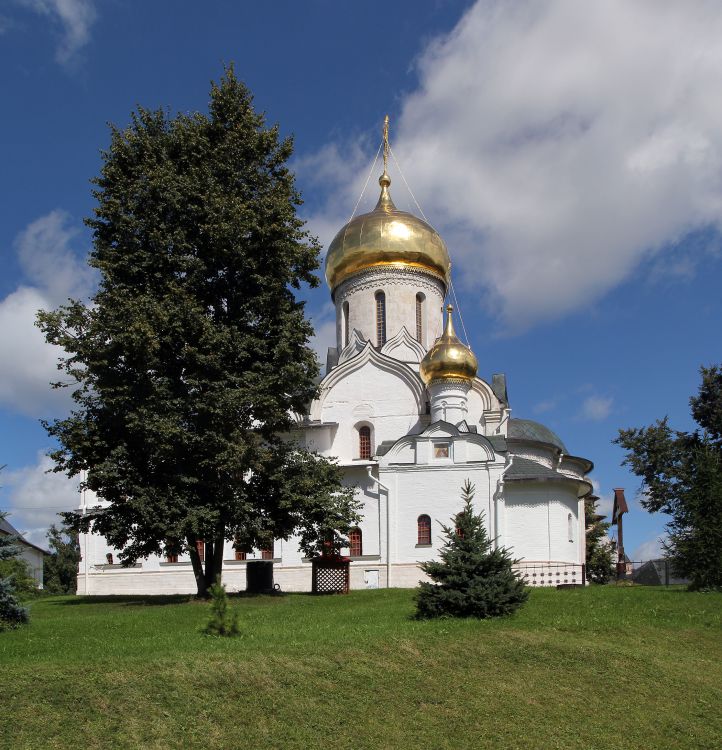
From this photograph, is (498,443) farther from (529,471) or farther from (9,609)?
(9,609)

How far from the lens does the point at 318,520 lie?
18.4 m

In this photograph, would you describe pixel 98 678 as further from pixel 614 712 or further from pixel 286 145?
pixel 286 145

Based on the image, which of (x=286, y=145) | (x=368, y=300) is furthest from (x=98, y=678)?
(x=368, y=300)

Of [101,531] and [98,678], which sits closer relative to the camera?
[98,678]

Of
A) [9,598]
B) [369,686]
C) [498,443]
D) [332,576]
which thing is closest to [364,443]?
[498,443]

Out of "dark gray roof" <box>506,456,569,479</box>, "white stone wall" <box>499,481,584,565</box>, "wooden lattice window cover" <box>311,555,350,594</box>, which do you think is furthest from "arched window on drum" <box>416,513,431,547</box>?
"wooden lattice window cover" <box>311,555,350,594</box>

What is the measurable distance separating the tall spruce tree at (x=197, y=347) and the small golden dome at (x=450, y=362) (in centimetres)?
794

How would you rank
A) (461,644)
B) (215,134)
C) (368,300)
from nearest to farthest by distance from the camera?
(461,644) < (215,134) < (368,300)

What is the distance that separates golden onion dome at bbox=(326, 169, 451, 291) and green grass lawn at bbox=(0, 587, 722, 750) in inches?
761

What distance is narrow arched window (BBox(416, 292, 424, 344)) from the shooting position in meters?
30.6

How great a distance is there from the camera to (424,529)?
24922 mm

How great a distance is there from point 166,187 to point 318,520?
25.8ft

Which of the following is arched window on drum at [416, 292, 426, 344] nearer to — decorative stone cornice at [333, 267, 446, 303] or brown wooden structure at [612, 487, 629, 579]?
decorative stone cornice at [333, 267, 446, 303]

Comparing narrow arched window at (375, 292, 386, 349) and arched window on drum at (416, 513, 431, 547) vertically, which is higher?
narrow arched window at (375, 292, 386, 349)
